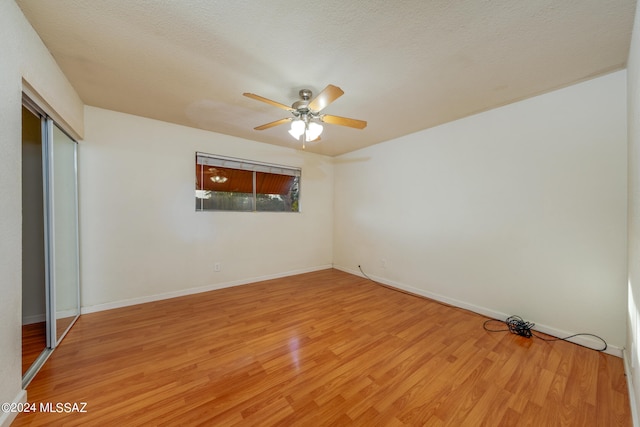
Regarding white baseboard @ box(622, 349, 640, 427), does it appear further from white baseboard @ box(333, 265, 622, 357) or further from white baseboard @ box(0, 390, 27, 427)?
white baseboard @ box(0, 390, 27, 427)

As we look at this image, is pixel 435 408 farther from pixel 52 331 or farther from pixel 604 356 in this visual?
pixel 52 331

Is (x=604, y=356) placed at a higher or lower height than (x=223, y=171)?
lower

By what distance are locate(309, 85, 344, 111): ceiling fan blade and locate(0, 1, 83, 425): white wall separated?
1783 millimetres

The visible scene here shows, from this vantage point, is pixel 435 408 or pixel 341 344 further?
pixel 341 344

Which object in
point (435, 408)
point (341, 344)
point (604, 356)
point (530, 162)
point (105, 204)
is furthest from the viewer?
point (105, 204)

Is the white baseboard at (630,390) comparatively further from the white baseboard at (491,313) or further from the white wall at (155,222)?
the white wall at (155,222)

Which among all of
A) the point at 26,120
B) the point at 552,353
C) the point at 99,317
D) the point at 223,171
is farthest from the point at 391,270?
the point at 26,120

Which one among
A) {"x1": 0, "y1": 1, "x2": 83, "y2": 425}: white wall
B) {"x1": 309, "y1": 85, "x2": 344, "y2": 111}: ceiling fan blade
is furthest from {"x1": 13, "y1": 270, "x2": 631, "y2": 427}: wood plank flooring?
{"x1": 309, "y1": 85, "x2": 344, "y2": 111}: ceiling fan blade

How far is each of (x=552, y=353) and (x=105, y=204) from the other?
4.86m

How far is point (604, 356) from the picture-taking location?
1.89 m

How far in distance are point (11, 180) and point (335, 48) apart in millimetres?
2173

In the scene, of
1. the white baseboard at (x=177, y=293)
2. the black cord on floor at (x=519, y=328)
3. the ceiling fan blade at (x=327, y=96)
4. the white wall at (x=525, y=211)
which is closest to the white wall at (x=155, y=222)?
the white baseboard at (x=177, y=293)

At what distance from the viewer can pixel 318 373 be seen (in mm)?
1678

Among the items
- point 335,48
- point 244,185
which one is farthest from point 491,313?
point 244,185
